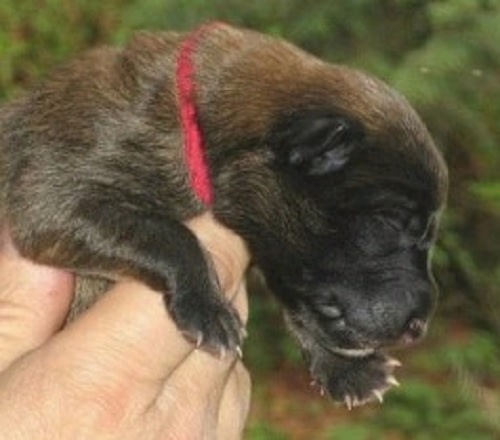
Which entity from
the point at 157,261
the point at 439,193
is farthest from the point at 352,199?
the point at 157,261

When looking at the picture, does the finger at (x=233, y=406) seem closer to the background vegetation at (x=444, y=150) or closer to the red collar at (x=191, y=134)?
the red collar at (x=191, y=134)

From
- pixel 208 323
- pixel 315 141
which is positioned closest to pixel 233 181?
pixel 315 141

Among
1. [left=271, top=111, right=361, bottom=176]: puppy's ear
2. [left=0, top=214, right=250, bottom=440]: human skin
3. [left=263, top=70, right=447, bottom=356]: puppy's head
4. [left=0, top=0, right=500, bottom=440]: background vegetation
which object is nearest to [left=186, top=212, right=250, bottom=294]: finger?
[left=0, top=214, right=250, bottom=440]: human skin

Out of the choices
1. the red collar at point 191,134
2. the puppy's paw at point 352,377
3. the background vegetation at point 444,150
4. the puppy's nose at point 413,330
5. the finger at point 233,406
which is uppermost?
the red collar at point 191,134

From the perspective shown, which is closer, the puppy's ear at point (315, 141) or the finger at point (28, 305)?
the puppy's ear at point (315, 141)

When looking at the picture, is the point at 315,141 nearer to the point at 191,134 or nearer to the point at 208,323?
the point at 191,134

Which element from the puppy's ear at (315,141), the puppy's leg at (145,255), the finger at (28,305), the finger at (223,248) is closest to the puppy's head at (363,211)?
the puppy's ear at (315,141)

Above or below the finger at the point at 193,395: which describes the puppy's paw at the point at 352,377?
below
